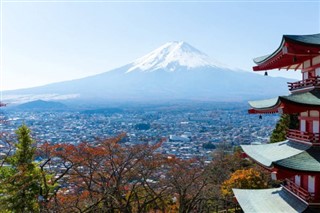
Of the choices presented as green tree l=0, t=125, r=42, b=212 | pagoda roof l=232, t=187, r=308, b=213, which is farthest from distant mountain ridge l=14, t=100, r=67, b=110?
pagoda roof l=232, t=187, r=308, b=213

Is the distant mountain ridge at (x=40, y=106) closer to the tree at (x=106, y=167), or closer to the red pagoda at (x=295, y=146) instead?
the tree at (x=106, y=167)

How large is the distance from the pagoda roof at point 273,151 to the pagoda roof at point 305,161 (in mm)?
199

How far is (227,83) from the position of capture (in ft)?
537

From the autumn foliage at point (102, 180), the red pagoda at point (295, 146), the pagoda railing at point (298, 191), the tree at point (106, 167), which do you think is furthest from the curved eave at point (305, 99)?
the tree at point (106, 167)

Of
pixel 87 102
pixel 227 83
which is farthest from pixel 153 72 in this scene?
pixel 87 102

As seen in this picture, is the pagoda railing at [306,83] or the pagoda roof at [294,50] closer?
the pagoda roof at [294,50]

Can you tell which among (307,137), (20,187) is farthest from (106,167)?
(307,137)

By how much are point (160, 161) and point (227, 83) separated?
493 feet

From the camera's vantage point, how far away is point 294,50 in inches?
306

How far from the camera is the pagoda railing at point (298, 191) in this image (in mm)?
7858

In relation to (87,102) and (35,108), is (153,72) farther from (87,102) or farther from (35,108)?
(35,108)

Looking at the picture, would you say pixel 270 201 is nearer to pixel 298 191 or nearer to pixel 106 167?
pixel 298 191

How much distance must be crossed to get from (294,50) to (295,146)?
2.20m

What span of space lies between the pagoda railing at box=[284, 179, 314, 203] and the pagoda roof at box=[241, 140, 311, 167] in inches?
31.0
